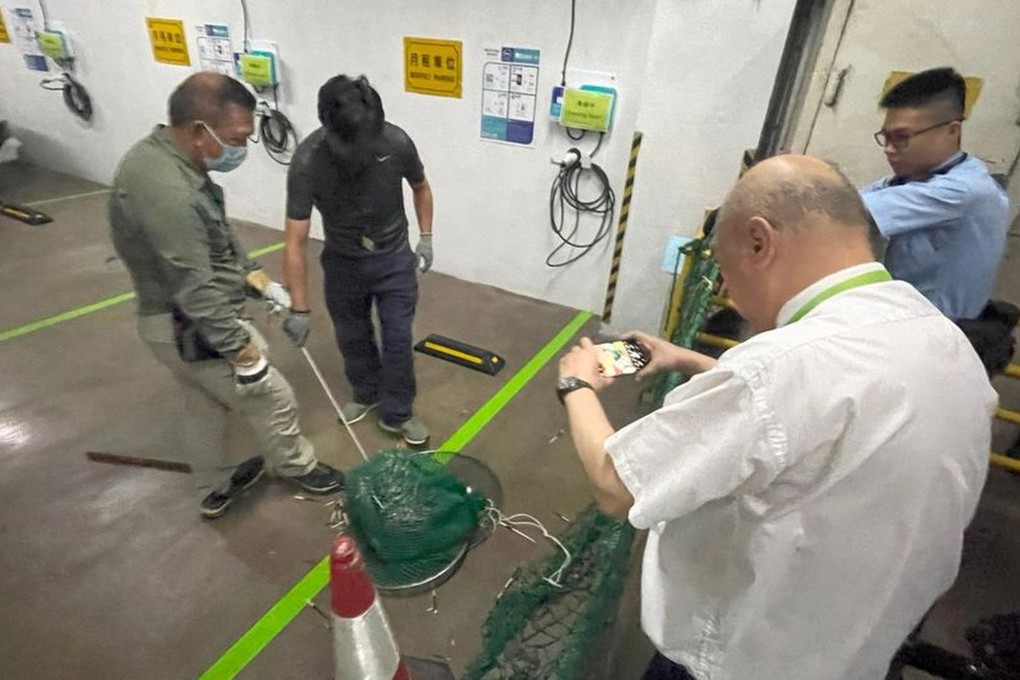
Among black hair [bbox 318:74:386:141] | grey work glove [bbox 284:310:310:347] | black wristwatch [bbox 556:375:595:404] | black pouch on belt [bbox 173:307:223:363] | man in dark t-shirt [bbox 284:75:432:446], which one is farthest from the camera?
grey work glove [bbox 284:310:310:347]

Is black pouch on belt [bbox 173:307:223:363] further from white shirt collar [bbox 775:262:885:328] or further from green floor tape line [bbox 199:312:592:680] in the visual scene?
white shirt collar [bbox 775:262:885:328]

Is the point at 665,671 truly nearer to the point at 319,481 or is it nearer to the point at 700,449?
the point at 700,449

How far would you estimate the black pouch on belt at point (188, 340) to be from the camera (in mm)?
2355

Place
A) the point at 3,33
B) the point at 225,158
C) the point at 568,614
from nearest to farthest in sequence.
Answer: the point at 568,614 → the point at 225,158 → the point at 3,33

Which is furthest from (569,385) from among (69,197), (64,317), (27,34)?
(27,34)

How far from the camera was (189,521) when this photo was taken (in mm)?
2754

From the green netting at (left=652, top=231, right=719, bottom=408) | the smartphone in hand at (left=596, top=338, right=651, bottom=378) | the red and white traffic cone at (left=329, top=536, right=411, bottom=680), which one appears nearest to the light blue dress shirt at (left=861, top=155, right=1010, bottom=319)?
the green netting at (left=652, top=231, right=719, bottom=408)

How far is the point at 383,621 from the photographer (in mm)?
1535

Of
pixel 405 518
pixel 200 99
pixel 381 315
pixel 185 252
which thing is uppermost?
pixel 200 99

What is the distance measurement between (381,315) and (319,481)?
909 millimetres

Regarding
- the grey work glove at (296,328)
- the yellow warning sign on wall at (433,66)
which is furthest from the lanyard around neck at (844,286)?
the yellow warning sign on wall at (433,66)

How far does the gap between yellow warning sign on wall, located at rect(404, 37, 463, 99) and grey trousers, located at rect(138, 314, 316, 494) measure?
2.86 m

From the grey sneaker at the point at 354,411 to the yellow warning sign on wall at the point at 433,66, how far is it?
8.62ft

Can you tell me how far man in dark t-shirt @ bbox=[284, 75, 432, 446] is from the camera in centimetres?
269
